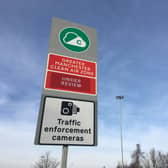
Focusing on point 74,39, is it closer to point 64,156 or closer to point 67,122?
point 67,122

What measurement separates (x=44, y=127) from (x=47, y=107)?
0.89ft

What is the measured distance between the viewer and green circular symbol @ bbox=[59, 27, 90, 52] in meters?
2.71

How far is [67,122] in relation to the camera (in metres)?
2.15

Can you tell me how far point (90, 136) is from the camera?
2219 millimetres

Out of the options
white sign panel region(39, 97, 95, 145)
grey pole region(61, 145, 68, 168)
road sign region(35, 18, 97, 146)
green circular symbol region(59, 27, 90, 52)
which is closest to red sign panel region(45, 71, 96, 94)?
road sign region(35, 18, 97, 146)

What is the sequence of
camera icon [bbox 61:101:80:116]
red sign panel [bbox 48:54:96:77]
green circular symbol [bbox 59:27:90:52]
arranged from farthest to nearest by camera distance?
green circular symbol [bbox 59:27:90:52] → red sign panel [bbox 48:54:96:77] → camera icon [bbox 61:101:80:116]

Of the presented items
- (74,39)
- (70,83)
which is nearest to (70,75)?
(70,83)

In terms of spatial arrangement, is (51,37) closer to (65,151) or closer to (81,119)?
(81,119)

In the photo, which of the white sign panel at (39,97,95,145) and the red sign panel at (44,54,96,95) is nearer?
the white sign panel at (39,97,95,145)

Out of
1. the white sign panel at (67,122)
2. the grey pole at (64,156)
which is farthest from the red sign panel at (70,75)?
the grey pole at (64,156)

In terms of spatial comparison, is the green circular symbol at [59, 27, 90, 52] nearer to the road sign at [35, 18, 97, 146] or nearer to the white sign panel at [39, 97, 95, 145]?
the road sign at [35, 18, 97, 146]

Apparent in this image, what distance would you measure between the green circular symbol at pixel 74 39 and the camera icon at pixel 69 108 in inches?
38.4

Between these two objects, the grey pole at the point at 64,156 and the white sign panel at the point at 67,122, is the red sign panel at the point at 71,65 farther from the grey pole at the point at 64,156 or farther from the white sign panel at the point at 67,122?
the grey pole at the point at 64,156

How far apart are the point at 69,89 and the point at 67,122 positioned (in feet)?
1.62
